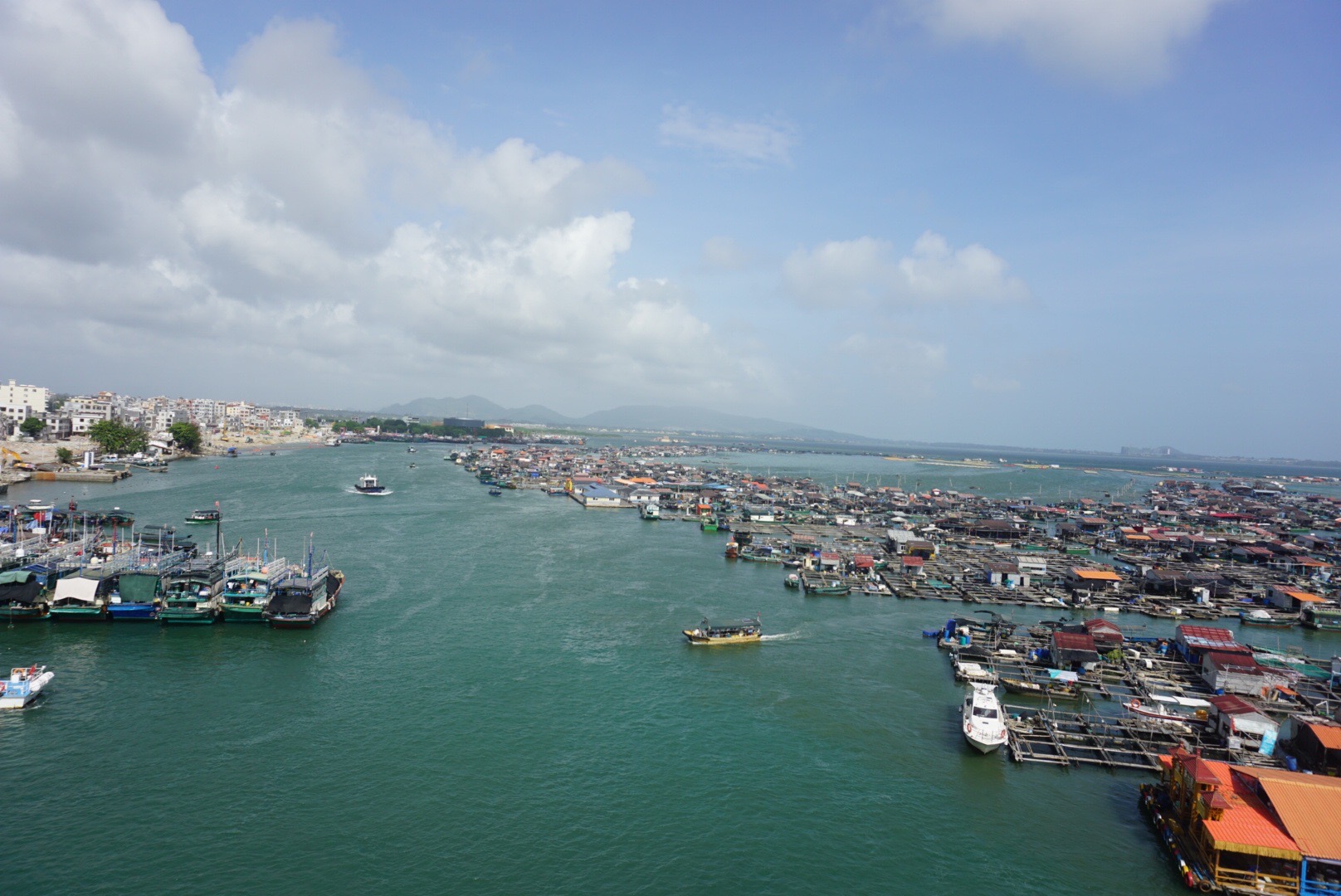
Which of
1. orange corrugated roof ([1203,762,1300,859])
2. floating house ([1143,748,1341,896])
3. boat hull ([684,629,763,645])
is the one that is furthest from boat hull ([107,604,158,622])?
orange corrugated roof ([1203,762,1300,859])

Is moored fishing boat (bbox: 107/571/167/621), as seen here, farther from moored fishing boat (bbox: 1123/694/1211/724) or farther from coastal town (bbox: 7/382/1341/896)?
moored fishing boat (bbox: 1123/694/1211/724)

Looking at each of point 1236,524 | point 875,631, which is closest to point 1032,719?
point 875,631

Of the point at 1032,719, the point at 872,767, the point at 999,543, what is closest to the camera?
the point at 872,767

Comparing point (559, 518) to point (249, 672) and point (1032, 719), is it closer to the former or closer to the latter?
point (249, 672)

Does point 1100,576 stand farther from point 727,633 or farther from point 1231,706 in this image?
point 727,633

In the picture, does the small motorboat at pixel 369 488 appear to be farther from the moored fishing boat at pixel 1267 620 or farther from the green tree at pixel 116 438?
the moored fishing boat at pixel 1267 620

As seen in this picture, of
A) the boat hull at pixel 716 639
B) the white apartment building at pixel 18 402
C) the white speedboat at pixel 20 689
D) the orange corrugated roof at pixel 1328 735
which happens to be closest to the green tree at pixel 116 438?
the white apartment building at pixel 18 402

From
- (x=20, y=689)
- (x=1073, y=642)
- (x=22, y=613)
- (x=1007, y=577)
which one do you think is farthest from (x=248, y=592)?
(x=1007, y=577)
